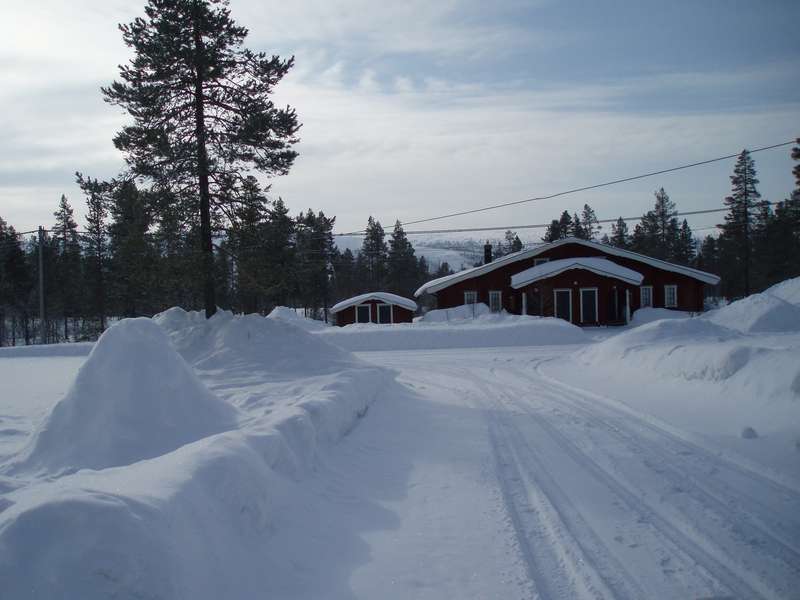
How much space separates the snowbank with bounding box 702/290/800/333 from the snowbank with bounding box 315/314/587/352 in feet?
24.6

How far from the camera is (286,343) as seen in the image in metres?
16.2

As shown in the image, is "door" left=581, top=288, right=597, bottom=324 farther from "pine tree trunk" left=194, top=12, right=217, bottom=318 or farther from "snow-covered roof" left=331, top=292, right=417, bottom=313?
"pine tree trunk" left=194, top=12, right=217, bottom=318

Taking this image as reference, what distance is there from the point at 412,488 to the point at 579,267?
33.1m

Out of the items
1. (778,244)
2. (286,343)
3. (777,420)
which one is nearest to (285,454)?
(777,420)

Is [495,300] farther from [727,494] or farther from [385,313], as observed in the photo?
[727,494]

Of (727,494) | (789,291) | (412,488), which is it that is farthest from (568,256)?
(412,488)

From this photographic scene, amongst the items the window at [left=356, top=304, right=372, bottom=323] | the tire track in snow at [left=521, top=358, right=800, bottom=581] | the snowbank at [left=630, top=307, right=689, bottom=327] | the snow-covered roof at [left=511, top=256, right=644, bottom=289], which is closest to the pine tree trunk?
the tire track in snow at [left=521, top=358, right=800, bottom=581]

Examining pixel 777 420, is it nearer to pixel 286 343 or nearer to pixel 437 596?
pixel 437 596

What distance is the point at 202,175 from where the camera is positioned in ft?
57.7

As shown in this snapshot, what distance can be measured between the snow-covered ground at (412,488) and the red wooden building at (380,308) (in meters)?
35.1

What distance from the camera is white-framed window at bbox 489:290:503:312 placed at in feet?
140

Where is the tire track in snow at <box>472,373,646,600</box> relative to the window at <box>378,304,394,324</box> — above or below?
below

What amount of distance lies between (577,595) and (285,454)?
3.36 meters

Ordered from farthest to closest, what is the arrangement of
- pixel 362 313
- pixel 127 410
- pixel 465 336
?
pixel 362 313
pixel 465 336
pixel 127 410
